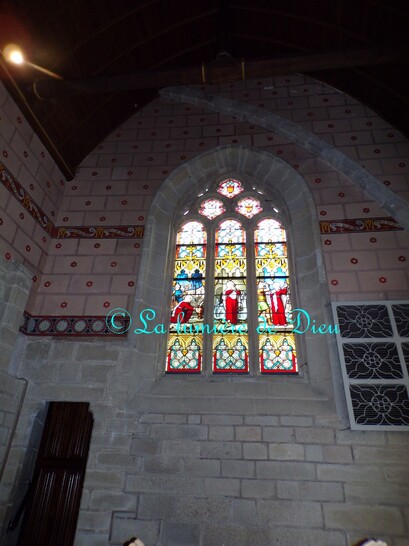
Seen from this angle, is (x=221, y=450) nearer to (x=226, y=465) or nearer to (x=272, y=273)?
(x=226, y=465)

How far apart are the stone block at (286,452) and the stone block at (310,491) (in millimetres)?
210

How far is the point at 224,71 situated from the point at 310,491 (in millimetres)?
4669

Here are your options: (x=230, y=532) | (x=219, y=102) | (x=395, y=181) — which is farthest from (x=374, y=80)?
(x=230, y=532)

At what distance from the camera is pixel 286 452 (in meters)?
3.92

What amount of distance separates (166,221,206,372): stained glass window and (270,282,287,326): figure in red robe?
860mm

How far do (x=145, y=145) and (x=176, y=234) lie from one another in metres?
1.62

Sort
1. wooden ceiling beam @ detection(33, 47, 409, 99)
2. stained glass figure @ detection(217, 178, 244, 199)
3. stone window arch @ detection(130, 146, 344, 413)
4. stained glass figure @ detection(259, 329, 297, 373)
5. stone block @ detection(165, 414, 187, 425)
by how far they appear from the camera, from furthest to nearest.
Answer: stained glass figure @ detection(217, 178, 244, 199)
wooden ceiling beam @ detection(33, 47, 409, 99)
stained glass figure @ detection(259, 329, 297, 373)
stone window arch @ detection(130, 146, 344, 413)
stone block @ detection(165, 414, 187, 425)

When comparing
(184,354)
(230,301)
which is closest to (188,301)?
(230,301)

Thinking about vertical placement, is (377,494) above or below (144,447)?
below

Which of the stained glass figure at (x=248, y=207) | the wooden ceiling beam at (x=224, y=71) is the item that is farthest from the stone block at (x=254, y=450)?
the wooden ceiling beam at (x=224, y=71)

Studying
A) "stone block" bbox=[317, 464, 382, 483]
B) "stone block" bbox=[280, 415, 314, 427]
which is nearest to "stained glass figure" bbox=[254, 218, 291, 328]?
"stone block" bbox=[280, 415, 314, 427]

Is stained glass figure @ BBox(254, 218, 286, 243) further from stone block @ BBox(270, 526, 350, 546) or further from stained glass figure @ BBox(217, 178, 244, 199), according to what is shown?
stone block @ BBox(270, 526, 350, 546)

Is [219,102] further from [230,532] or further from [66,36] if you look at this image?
[230,532]

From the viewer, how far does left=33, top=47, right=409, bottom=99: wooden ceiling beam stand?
479cm
